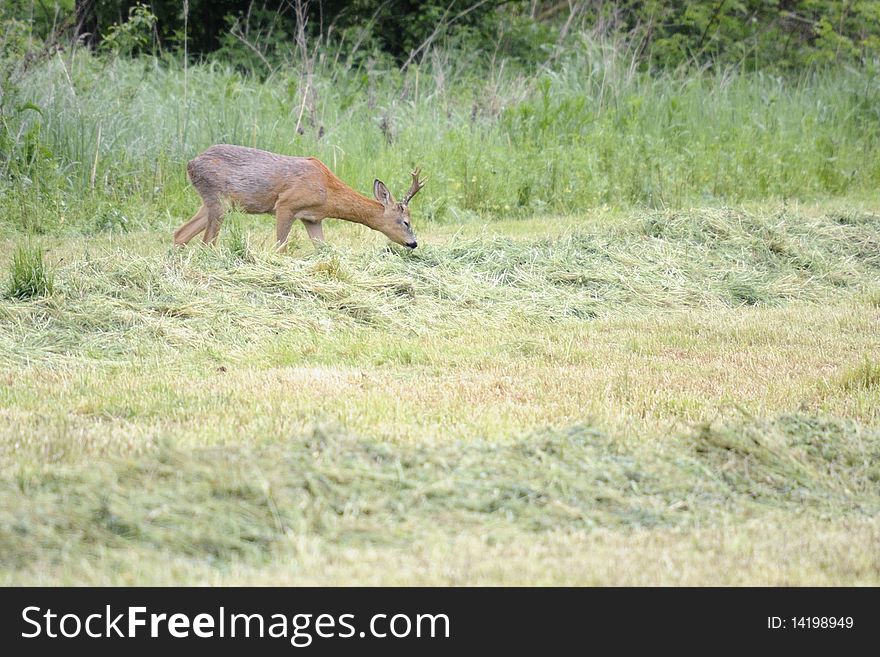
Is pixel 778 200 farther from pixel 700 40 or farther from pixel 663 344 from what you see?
pixel 700 40

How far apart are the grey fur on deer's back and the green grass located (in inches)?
26.7

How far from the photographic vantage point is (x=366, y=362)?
6.56 metres

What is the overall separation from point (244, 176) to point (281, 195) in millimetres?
352

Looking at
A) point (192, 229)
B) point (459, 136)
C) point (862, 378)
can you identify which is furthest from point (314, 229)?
point (862, 378)

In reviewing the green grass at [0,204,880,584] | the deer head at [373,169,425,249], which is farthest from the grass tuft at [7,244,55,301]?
the deer head at [373,169,425,249]

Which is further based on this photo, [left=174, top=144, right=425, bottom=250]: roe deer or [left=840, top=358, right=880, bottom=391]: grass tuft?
[left=174, top=144, right=425, bottom=250]: roe deer

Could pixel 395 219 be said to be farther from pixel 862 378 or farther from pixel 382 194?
pixel 862 378

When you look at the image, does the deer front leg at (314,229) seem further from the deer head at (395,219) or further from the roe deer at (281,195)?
the deer head at (395,219)

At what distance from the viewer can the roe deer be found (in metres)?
9.80

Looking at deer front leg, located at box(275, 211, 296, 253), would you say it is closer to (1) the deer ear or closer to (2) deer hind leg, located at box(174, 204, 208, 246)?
(2) deer hind leg, located at box(174, 204, 208, 246)

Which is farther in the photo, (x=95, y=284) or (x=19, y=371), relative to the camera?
(x=95, y=284)

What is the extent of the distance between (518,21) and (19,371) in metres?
17.3

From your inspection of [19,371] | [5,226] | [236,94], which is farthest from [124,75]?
[19,371]

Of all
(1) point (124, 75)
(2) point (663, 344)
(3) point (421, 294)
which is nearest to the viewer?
(2) point (663, 344)
